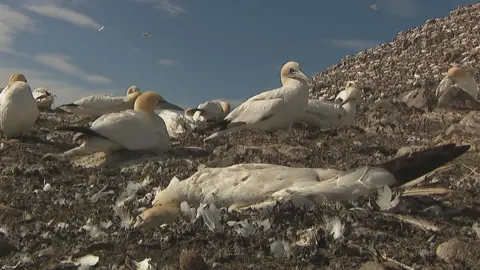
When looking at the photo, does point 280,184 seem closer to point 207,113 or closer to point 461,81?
point 207,113

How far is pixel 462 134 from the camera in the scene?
1138 cm

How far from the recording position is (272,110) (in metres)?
13.6

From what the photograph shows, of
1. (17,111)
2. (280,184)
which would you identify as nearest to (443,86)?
(17,111)

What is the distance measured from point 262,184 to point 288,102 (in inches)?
300

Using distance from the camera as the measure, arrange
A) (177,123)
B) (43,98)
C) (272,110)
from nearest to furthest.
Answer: (272,110) < (177,123) < (43,98)

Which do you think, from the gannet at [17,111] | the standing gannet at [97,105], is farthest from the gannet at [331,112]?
the gannet at [17,111]

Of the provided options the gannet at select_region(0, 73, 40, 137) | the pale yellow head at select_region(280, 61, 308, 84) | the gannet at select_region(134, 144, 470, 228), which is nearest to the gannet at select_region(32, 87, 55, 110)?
the gannet at select_region(0, 73, 40, 137)

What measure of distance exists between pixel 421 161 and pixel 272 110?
8063 millimetres

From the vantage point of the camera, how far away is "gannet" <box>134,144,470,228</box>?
5.72 meters

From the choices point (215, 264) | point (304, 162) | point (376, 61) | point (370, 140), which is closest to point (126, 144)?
point (304, 162)

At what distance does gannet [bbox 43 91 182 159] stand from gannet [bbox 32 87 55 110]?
35.3ft

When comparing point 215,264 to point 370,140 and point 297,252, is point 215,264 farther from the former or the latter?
point 370,140

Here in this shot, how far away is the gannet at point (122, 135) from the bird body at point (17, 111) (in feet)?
8.37

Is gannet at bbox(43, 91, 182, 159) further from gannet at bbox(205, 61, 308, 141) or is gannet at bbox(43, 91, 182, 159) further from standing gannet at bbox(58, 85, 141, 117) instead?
standing gannet at bbox(58, 85, 141, 117)
